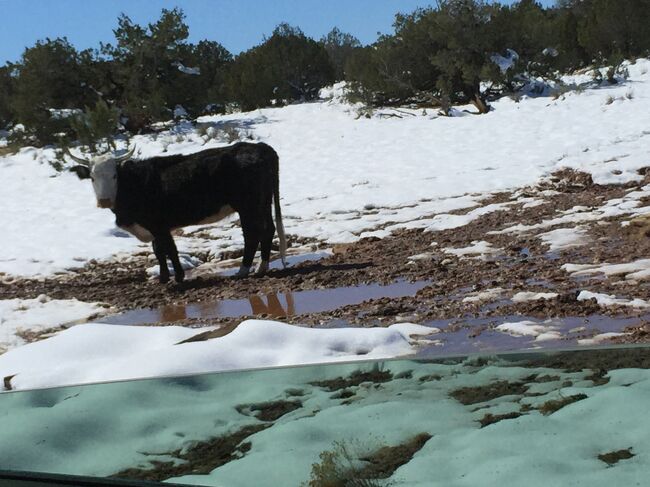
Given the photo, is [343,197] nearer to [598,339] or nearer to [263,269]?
[263,269]

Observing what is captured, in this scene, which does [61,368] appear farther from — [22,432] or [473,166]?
[473,166]

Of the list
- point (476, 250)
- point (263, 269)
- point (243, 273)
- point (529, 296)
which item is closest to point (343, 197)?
point (263, 269)

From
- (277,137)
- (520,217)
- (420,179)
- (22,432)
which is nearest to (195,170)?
(520,217)

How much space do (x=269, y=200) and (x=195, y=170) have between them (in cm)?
80

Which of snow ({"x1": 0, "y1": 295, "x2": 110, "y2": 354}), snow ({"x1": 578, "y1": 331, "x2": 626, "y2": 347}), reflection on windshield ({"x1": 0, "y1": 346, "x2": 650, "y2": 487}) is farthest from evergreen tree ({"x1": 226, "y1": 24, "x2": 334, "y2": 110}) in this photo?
reflection on windshield ({"x1": 0, "y1": 346, "x2": 650, "y2": 487})

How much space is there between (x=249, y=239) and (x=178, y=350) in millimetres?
4400

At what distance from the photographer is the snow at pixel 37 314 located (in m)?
7.04

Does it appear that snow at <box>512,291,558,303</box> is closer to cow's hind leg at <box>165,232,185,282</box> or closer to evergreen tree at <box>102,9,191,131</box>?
cow's hind leg at <box>165,232,185,282</box>

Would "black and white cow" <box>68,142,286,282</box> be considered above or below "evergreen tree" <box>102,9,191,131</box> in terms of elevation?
below

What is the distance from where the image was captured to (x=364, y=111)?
2186cm

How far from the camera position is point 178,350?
4340 mm

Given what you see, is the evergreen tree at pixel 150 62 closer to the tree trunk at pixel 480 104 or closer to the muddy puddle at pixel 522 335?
the tree trunk at pixel 480 104

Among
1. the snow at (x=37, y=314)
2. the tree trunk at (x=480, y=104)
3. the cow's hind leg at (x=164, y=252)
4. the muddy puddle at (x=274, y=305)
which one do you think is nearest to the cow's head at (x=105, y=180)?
the cow's hind leg at (x=164, y=252)

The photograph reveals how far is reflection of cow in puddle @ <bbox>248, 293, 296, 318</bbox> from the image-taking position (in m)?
6.81
